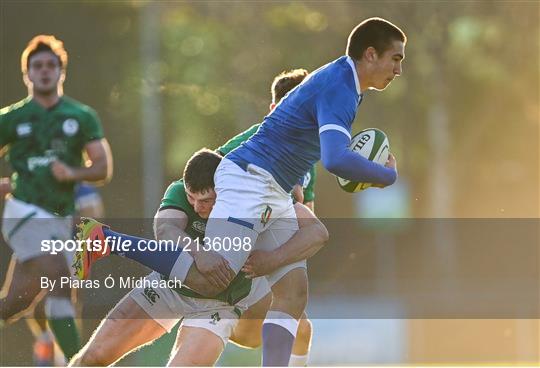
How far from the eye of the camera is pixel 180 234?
641 cm

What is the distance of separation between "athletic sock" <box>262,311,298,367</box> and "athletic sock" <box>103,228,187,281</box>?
51cm

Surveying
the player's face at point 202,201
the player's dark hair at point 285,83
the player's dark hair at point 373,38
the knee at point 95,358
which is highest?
the player's dark hair at point 373,38

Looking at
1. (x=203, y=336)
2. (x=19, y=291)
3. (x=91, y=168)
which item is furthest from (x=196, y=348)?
(x=91, y=168)

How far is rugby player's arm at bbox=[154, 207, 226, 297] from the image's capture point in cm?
627

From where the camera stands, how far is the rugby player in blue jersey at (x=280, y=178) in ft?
20.6

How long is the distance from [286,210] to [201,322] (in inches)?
30.0

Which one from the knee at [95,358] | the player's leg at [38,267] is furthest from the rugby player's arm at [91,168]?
the knee at [95,358]

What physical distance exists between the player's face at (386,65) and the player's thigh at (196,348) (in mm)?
1474

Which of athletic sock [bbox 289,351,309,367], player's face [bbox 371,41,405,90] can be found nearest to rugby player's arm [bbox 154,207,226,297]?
athletic sock [bbox 289,351,309,367]

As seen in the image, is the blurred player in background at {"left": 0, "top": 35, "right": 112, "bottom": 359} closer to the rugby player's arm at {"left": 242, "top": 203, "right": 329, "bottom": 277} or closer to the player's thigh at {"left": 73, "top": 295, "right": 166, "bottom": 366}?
the player's thigh at {"left": 73, "top": 295, "right": 166, "bottom": 366}

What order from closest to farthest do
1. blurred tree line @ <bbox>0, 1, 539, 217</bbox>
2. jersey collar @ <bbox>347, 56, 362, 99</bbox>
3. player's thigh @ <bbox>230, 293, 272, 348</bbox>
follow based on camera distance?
jersey collar @ <bbox>347, 56, 362, 99</bbox>, player's thigh @ <bbox>230, 293, 272, 348</bbox>, blurred tree line @ <bbox>0, 1, 539, 217</bbox>

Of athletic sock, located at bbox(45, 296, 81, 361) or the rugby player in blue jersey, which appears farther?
athletic sock, located at bbox(45, 296, 81, 361)

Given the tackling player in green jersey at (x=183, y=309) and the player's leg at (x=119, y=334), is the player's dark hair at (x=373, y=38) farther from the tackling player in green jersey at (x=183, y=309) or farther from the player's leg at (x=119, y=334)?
the player's leg at (x=119, y=334)

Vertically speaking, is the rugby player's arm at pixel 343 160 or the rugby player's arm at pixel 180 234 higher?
the rugby player's arm at pixel 343 160
